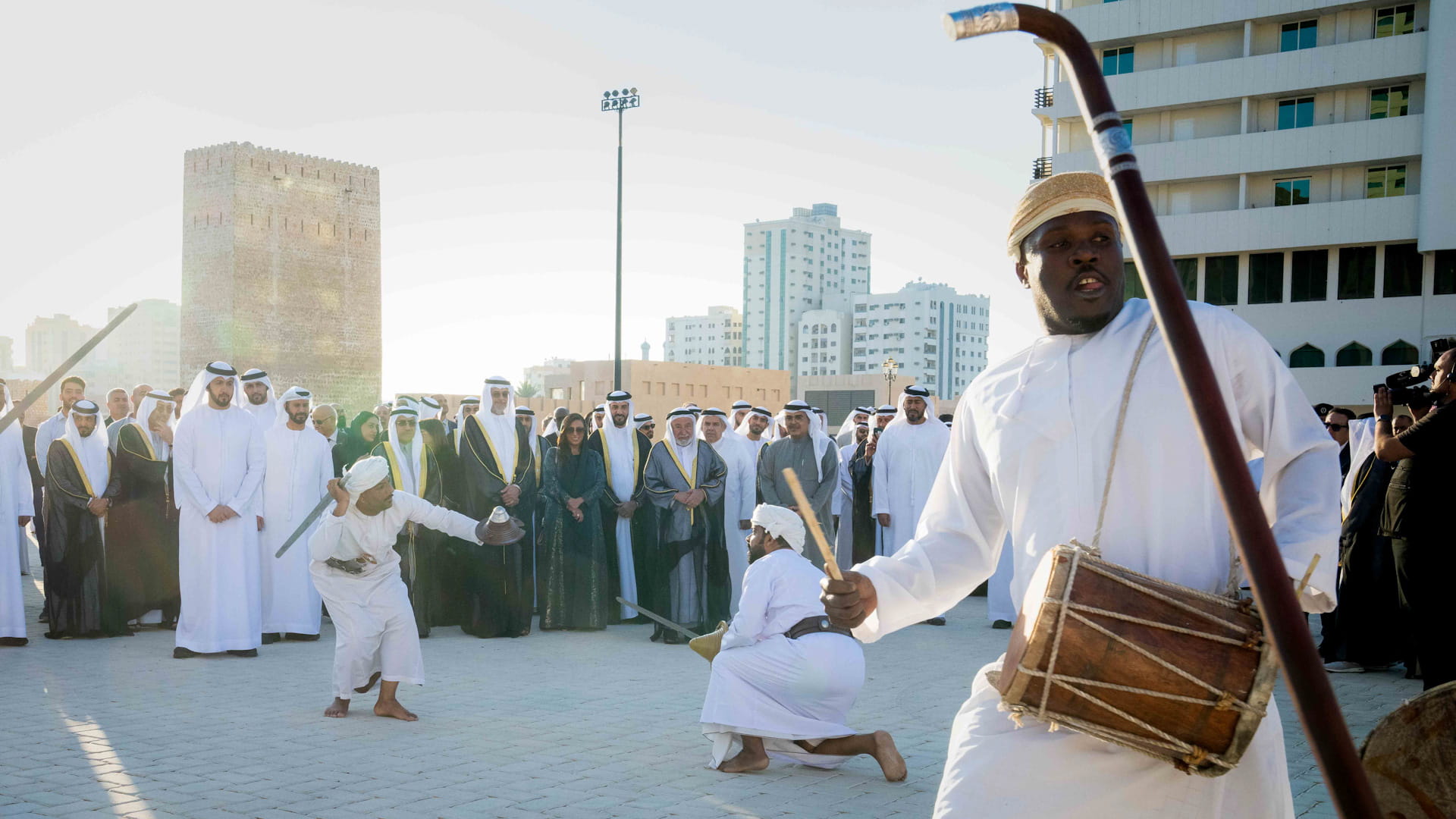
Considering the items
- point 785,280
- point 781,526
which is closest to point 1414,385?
point 781,526

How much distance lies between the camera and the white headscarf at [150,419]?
10.2 meters

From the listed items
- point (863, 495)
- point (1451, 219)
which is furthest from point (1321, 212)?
point (863, 495)

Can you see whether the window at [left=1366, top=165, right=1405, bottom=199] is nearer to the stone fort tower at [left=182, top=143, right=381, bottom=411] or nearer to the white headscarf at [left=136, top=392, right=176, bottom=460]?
the white headscarf at [left=136, top=392, right=176, bottom=460]

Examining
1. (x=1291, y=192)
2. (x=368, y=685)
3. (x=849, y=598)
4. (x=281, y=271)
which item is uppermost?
(x=1291, y=192)

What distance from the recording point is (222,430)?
8672mm

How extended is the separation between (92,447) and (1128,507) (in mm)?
9303

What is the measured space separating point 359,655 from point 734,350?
141m

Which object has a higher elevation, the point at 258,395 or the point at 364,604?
the point at 258,395

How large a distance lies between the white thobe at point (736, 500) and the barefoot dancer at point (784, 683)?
5.16 meters

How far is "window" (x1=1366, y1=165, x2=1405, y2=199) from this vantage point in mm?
30984

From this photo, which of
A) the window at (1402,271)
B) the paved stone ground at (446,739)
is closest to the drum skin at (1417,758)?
the paved stone ground at (446,739)

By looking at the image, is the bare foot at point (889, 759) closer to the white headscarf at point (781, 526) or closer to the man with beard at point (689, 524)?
the white headscarf at point (781, 526)

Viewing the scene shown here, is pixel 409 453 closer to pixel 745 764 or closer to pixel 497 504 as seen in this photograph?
pixel 497 504

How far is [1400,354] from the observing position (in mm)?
30609
